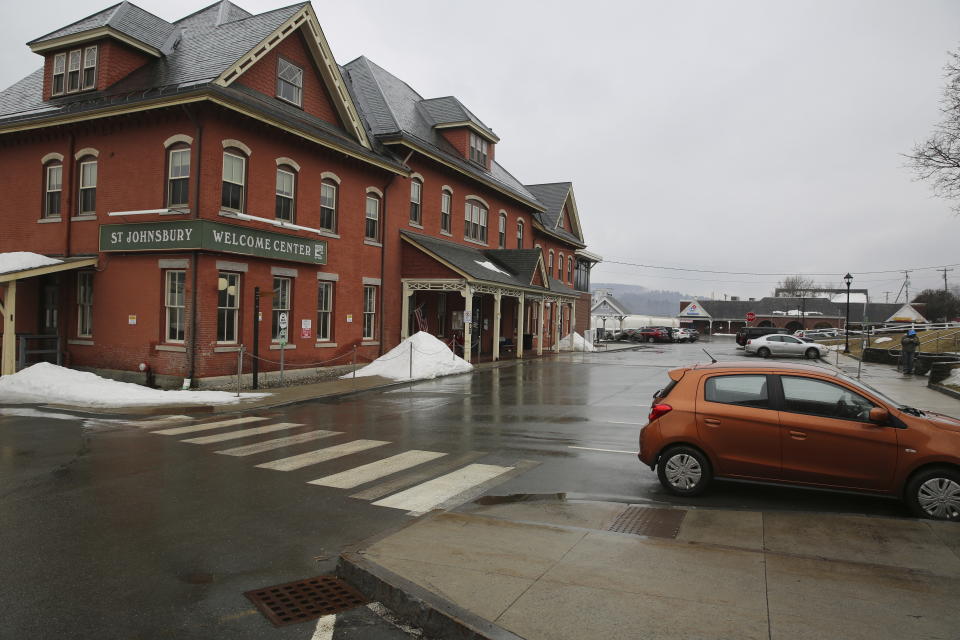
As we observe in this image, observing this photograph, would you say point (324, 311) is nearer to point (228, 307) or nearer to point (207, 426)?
point (228, 307)

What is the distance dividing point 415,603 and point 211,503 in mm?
3818

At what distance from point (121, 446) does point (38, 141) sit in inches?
584

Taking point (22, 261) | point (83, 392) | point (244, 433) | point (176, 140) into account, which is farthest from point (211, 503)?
point (22, 261)

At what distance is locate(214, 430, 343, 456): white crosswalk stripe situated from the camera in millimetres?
10211

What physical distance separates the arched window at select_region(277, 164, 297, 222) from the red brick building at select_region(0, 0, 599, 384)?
4 cm

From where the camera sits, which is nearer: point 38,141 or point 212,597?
point 212,597

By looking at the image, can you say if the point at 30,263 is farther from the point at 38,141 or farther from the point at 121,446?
the point at 121,446

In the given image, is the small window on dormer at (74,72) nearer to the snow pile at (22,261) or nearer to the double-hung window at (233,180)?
the snow pile at (22,261)

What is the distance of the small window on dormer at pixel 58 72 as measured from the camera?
20531 mm

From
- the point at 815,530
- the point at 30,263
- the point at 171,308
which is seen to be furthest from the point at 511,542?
the point at 30,263

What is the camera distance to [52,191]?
20453 mm

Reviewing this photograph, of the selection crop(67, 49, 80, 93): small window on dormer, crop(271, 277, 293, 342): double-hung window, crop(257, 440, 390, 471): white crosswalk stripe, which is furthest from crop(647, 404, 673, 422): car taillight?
crop(67, 49, 80, 93): small window on dormer

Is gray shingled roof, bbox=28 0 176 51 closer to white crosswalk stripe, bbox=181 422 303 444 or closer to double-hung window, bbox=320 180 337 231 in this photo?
double-hung window, bbox=320 180 337 231

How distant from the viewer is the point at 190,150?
17.5 meters
